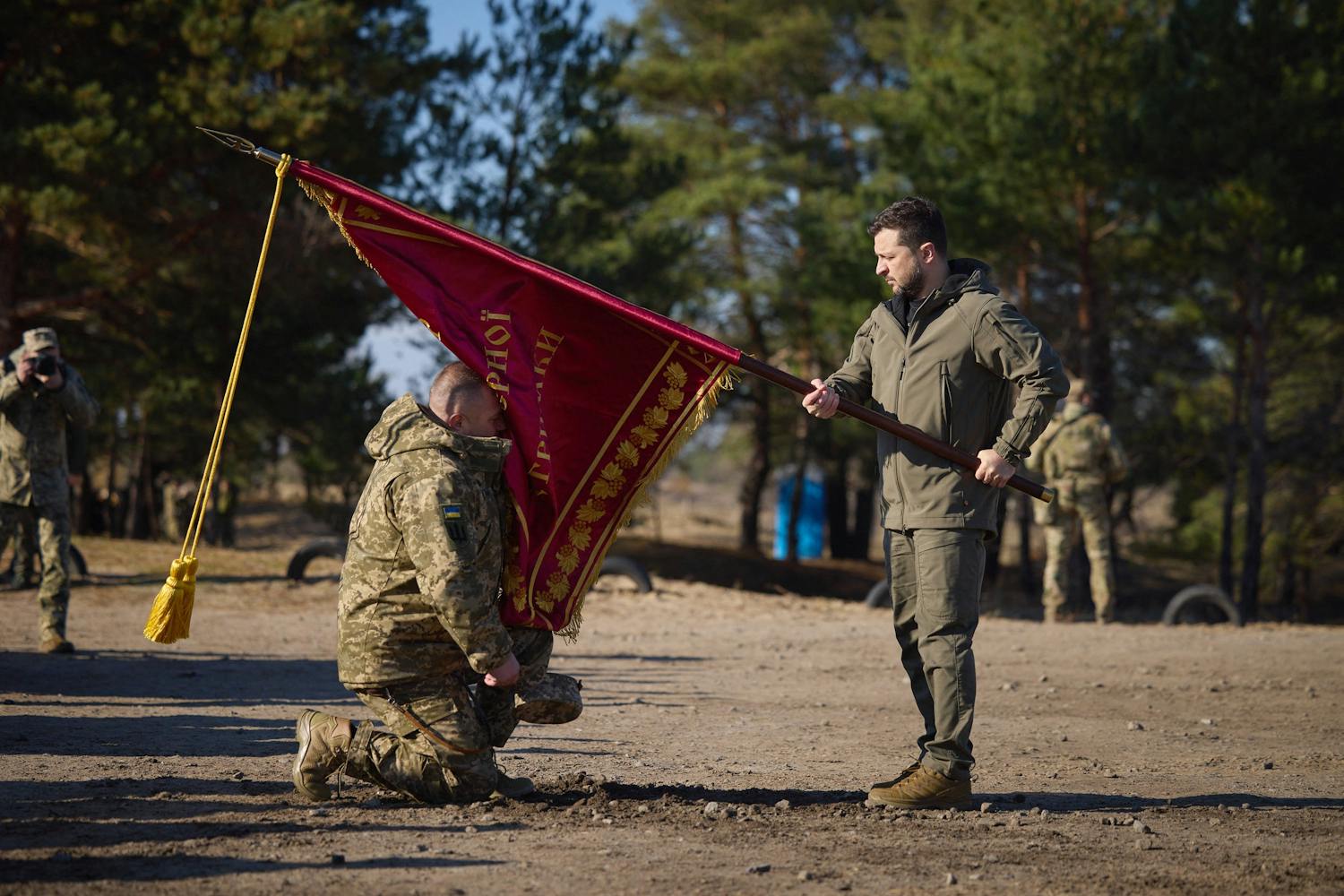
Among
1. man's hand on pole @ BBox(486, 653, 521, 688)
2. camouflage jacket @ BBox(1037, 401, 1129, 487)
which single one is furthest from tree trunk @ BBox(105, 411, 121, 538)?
man's hand on pole @ BBox(486, 653, 521, 688)

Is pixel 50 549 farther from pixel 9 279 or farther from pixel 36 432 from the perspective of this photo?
pixel 9 279

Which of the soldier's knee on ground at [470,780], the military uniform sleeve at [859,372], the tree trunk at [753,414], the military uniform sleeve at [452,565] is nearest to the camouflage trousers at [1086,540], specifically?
the military uniform sleeve at [859,372]

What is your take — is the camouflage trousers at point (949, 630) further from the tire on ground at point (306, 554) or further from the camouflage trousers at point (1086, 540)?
the tire on ground at point (306, 554)

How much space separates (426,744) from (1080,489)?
1098 cm

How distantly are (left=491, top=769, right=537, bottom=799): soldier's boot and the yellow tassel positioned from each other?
1.34 meters

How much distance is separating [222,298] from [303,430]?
2.61 m

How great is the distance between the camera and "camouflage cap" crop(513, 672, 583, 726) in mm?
5211

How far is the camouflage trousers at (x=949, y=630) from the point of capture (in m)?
5.31

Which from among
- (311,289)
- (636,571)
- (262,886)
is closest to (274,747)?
(262,886)

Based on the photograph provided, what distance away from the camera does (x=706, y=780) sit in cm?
598

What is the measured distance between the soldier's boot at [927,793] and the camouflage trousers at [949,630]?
32 mm

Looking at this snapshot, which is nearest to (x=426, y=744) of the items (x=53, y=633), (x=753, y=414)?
(x=53, y=633)

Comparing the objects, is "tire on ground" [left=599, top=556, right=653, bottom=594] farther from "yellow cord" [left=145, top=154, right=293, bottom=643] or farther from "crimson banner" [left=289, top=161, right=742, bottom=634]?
"yellow cord" [left=145, top=154, right=293, bottom=643]

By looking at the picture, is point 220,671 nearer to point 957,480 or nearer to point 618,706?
point 618,706
